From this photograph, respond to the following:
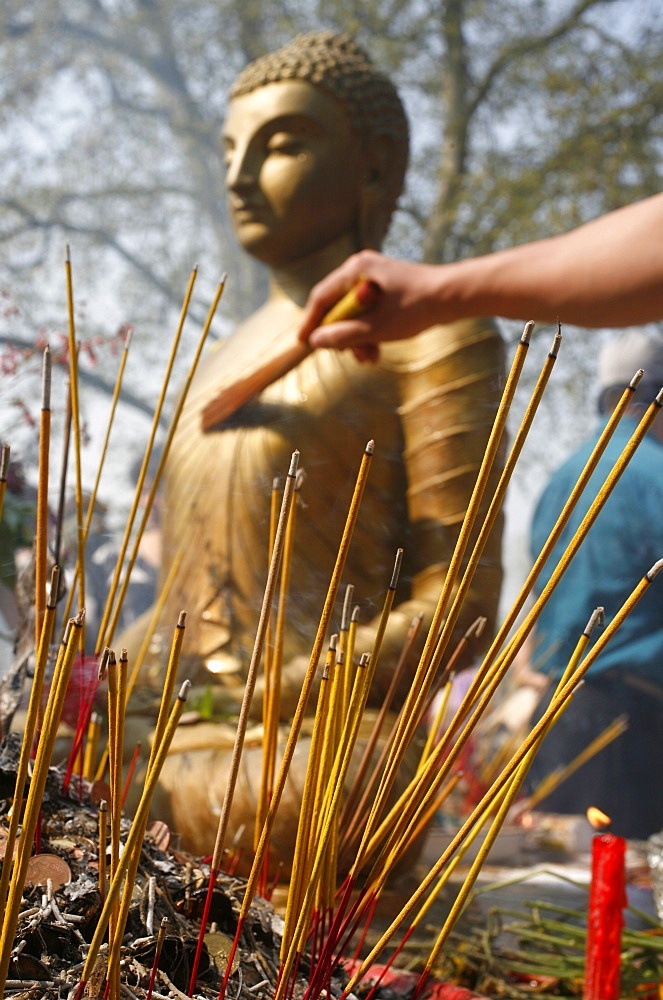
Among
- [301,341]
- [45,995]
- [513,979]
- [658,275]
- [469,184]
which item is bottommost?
[513,979]

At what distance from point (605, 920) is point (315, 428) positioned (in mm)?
924

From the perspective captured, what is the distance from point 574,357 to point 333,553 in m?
3.22

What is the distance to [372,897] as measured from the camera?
1.58ft

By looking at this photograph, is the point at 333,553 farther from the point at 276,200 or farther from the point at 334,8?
the point at 334,8

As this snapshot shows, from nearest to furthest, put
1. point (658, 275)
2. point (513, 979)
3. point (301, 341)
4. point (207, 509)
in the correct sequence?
point (658, 275), point (513, 979), point (301, 341), point (207, 509)

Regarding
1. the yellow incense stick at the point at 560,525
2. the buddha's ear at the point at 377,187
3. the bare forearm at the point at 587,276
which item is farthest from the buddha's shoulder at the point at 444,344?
the yellow incense stick at the point at 560,525

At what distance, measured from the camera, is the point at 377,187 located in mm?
1659

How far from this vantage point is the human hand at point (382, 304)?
108 cm

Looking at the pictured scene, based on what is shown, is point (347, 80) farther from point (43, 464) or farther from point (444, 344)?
point (43, 464)

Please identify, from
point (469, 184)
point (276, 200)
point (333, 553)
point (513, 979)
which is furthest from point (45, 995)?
point (469, 184)

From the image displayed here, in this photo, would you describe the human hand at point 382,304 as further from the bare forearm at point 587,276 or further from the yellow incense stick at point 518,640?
the yellow incense stick at point 518,640

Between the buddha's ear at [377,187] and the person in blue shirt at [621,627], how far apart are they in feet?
1.51

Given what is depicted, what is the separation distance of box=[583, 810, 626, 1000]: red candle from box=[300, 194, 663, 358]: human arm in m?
0.40

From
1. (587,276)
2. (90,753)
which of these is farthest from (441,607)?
(587,276)
